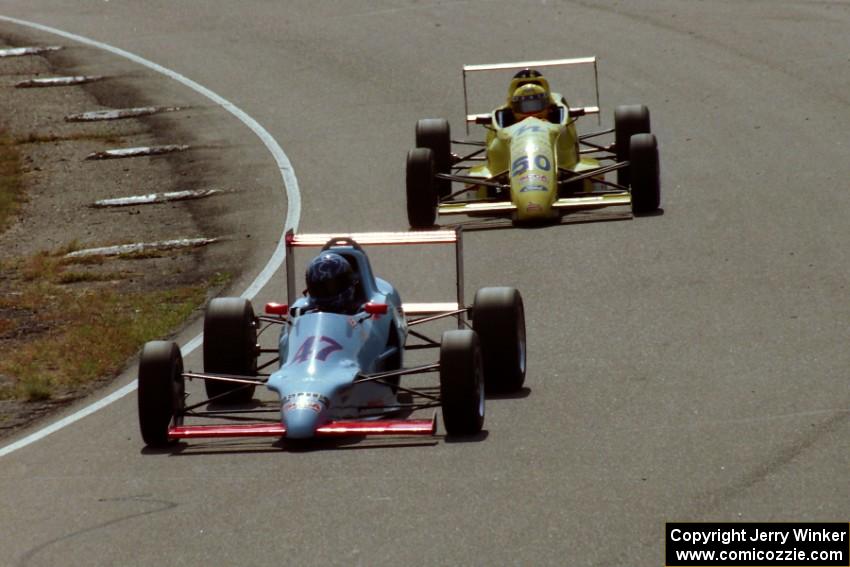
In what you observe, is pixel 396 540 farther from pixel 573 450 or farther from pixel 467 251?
pixel 467 251

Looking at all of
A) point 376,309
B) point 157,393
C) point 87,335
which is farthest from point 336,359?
point 87,335

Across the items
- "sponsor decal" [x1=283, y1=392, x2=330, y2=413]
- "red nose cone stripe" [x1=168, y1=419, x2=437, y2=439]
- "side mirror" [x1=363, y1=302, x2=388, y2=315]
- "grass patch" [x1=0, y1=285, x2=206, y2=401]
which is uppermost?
"side mirror" [x1=363, y1=302, x2=388, y2=315]

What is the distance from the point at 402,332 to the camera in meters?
12.3

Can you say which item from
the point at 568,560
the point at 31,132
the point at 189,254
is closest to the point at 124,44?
the point at 31,132

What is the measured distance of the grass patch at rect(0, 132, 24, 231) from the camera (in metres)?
20.7

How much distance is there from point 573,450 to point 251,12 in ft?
74.4

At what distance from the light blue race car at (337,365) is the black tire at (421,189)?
4.74 metres

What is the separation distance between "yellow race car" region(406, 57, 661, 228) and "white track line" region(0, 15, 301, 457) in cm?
156

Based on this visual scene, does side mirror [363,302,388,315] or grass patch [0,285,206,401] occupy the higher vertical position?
side mirror [363,302,388,315]

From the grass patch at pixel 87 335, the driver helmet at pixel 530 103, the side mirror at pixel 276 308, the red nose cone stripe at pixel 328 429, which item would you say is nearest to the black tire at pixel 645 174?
the driver helmet at pixel 530 103

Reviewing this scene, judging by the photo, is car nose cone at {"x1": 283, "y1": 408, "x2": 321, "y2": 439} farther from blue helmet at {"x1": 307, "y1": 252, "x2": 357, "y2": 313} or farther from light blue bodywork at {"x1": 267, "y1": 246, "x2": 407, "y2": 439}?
blue helmet at {"x1": 307, "y1": 252, "x2": 357, "y2": 313}

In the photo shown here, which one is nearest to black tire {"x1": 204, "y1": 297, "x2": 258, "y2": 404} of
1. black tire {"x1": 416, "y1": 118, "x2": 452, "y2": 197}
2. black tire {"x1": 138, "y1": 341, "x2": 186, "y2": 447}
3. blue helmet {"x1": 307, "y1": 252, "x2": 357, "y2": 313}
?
blue helmet {"x1": 307, "y1": 252, "x2": 357, "y2": 313}

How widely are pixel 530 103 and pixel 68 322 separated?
5893 mm

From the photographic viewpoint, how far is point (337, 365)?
1099cm
